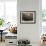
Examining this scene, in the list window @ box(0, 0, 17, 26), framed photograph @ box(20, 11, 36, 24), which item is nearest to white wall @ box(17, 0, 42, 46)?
framed photograph @ box(20, 11, 36, 24)

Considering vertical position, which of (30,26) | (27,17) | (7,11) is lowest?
(30,26)

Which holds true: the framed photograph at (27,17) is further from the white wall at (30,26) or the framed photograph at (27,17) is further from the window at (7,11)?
the window at (7,11)

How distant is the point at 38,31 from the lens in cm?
538

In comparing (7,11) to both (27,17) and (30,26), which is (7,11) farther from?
(30,26)

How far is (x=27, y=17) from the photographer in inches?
213

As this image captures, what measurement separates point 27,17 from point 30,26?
14.5 inches

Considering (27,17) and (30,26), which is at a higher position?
(27,17)

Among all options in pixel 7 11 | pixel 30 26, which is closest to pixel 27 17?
pixel 30 26

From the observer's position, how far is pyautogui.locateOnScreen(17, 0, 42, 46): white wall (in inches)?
210

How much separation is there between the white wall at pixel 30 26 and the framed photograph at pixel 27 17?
0.38ft

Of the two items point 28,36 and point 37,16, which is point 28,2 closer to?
point 37,16

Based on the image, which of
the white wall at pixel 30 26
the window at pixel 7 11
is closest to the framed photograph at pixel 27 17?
the white wall at pixel 30 26

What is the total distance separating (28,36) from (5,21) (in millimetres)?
2374

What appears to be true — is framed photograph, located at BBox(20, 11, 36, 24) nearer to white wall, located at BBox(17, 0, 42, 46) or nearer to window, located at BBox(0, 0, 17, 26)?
white wall, located at BBox(17, 0, 42, 46)
